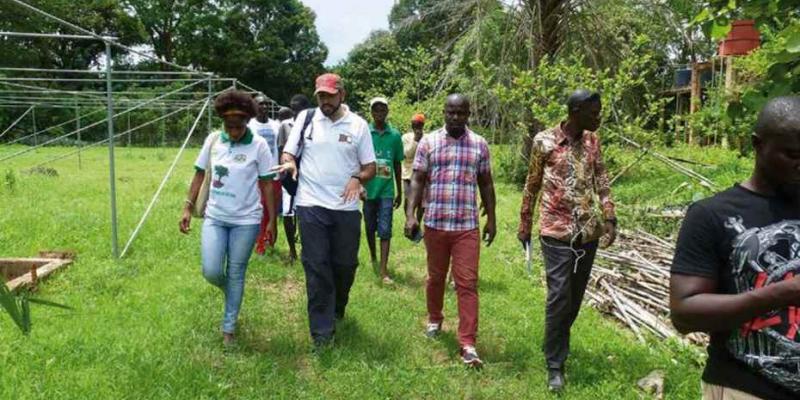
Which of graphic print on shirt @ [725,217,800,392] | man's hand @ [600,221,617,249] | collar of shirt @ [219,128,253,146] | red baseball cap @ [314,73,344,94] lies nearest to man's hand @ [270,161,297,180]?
collar of shirt @ [219,128,253,146]

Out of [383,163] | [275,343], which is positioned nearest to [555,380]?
[275,343]

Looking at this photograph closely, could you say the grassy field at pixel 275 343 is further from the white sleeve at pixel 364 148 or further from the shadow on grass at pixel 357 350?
the white sleeve at pixel 364 148

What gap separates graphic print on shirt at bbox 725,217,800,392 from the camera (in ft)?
5.85

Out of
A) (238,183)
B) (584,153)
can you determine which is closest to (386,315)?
(238,183)

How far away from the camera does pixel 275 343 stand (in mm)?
4562

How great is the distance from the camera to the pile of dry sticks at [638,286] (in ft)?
16.6

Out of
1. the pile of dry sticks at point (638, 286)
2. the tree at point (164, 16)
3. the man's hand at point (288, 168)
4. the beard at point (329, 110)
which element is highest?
the tree at point (164, 16)

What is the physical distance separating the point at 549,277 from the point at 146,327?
284 centimetres

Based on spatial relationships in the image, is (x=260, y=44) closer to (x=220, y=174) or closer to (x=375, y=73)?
(x=375, y=73)

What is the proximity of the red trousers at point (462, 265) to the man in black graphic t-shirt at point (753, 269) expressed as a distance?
2457 mm

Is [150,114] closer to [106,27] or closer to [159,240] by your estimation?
[106,27]

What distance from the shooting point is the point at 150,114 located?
29.5 meters

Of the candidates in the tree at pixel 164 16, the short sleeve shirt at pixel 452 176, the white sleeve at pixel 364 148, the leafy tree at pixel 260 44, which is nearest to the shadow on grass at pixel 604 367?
the short sleeve shirt at pixel 452 176

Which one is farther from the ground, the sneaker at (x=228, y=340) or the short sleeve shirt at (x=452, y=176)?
the short sleeve shirt at (x=452, y=176)
